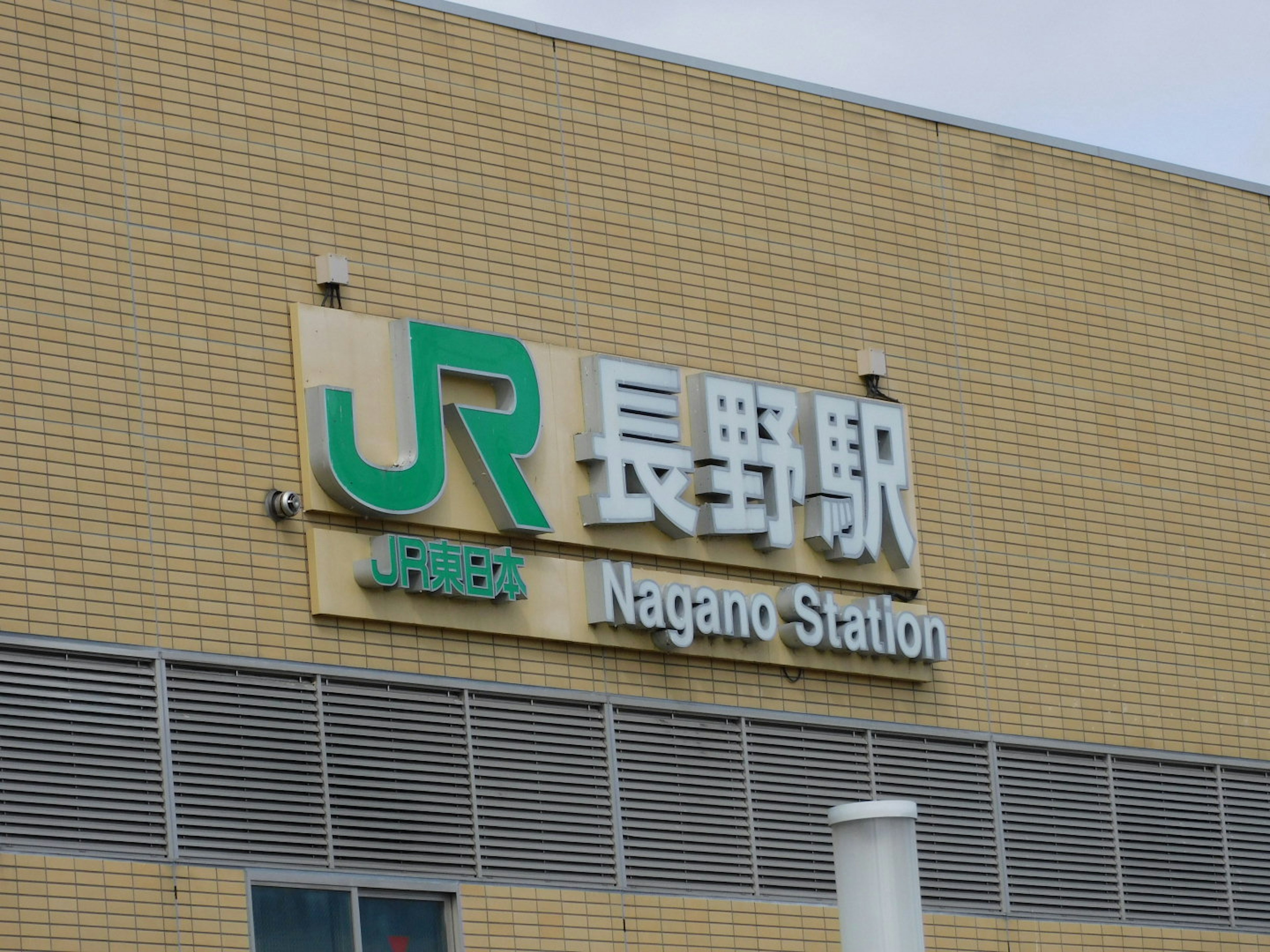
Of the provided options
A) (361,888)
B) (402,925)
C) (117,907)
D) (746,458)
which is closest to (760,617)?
(746,458)

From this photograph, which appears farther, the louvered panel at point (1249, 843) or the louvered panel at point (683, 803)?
the louvered panel at point (1249, 843)

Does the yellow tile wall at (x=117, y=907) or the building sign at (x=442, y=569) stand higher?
the building sign at (x=442, y=569)

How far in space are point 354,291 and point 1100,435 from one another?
28.9 ft

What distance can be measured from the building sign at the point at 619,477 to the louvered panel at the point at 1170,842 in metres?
3.11

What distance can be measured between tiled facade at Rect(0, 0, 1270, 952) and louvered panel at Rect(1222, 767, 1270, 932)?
1.11ft

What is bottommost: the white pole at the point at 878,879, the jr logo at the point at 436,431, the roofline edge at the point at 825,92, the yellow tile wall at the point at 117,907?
the white pole at the point at 878,879

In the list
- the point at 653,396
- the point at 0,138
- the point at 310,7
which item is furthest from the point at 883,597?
the point at 0,138

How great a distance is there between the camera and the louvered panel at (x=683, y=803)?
67.1 ft

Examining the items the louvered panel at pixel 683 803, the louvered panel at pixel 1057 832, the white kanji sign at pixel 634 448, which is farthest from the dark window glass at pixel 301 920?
the louvered panel at pixel 1057 832

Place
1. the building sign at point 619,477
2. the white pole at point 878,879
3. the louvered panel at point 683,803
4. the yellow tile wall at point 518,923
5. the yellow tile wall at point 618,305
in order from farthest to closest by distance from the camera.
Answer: the louvered panel at point 683,803 < the building sign at point 619,477 < the yellow tile wall at point 618,305 < the yellow tile wall at point 518,923 < the white pole at point 878,879

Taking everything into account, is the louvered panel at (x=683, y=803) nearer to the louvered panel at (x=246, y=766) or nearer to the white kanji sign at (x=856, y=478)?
the white kanji sign at (x=856, y=478)

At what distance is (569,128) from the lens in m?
21.6

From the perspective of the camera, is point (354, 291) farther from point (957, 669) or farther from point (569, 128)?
point (957, 669)

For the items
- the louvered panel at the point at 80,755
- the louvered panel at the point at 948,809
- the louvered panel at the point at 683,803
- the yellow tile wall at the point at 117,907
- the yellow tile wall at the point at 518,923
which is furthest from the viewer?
the louvered panel at the point at 948,809
